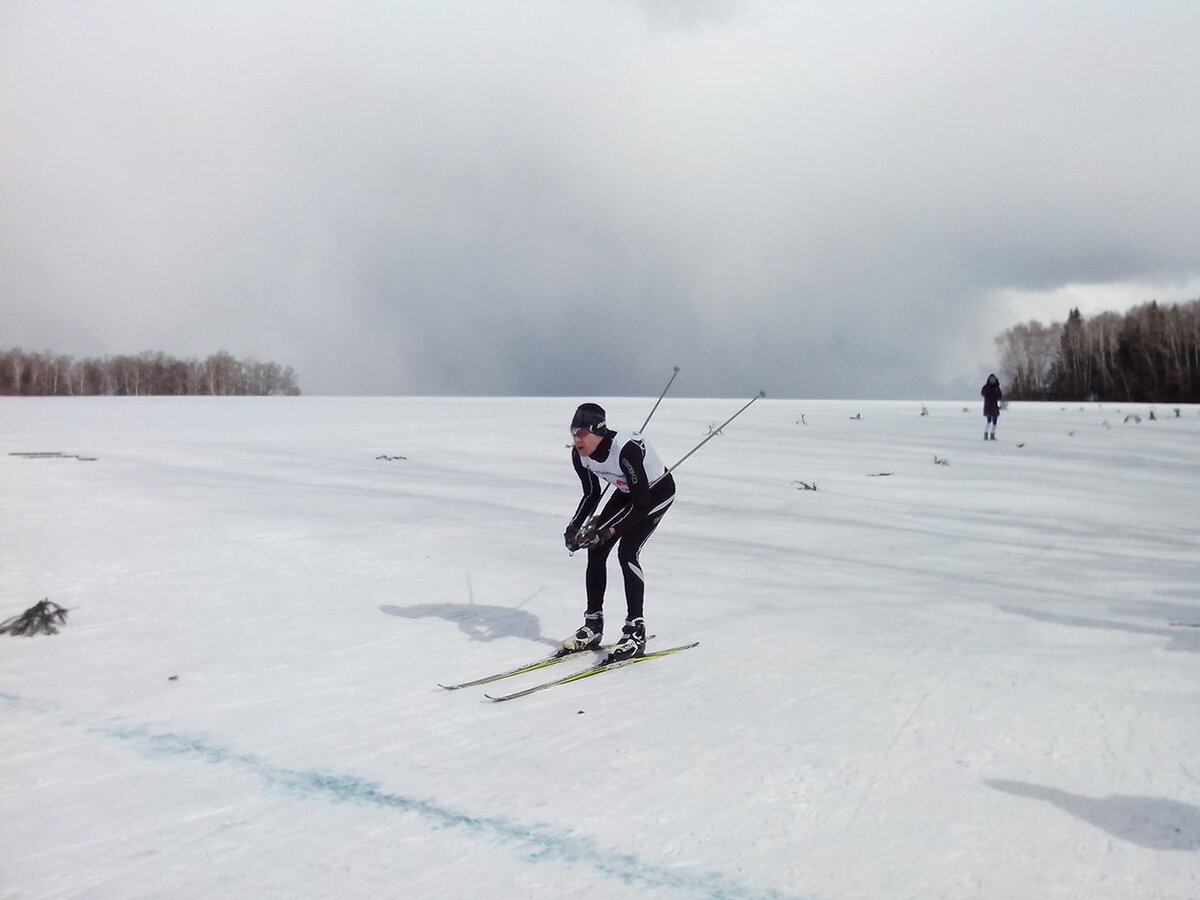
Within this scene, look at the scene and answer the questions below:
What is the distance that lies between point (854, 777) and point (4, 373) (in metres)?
91.2

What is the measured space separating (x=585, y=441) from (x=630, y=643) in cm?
147

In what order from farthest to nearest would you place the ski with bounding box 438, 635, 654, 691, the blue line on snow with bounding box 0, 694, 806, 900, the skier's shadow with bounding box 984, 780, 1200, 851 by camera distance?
1. the ski with bounding box 438, 635, 654, 691
2. the skier's shadow with bounding box 984, 780, 1200, 851
3. the blue line on snow with bounding box 0, 694, 806, 900

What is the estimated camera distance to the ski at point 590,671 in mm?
5641

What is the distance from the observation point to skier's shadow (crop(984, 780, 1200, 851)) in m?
3.74

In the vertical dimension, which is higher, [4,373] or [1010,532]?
[4,373]

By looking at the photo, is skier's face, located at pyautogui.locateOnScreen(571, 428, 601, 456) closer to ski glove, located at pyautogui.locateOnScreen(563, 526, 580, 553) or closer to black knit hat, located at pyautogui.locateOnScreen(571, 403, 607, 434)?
black knit hat, located at pyautogui.locateOnScreen(571, 403, 607, 434)

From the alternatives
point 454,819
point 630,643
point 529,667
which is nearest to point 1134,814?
point 454,819

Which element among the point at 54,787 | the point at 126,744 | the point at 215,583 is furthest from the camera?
the point at 215,583

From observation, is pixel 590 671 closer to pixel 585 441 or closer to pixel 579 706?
pixel 579 706

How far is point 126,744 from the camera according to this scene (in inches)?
191

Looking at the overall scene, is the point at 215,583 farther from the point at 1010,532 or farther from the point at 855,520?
the point at 1010,532

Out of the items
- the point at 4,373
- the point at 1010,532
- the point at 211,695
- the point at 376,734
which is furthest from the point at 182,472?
the point at 4,373

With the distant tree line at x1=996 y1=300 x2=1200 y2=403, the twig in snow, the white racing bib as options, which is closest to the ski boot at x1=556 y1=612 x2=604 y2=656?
the white racing bib

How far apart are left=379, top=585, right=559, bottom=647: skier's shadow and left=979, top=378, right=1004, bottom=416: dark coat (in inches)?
799
